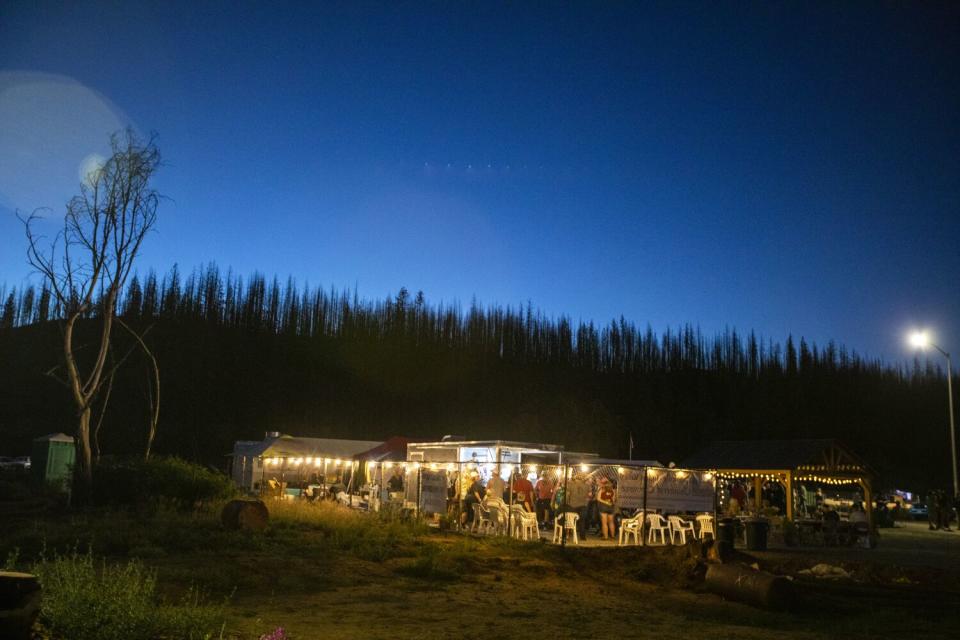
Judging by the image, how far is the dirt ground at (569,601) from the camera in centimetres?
716

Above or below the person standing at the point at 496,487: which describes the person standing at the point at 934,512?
below

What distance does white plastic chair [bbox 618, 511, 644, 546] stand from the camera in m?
14.5

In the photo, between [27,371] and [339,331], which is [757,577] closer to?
[339,331]

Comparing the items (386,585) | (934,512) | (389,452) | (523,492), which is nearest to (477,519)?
(523,492)

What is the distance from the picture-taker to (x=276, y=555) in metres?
10.7

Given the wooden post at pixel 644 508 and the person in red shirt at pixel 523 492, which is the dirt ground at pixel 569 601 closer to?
the wooden post at pixel 644 508

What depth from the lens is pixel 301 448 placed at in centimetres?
2459

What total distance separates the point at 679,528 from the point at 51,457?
17.1m

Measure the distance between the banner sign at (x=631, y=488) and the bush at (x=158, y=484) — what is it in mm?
7699

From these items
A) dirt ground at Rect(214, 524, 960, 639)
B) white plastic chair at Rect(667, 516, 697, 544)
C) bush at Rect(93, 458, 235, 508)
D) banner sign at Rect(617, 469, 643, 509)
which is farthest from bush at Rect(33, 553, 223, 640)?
white plastic chair at Rect(667, 516, 697, 544)

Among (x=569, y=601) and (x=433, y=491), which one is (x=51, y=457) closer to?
(x=433, y=491)

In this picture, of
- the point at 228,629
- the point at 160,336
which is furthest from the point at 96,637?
the point at 160,336

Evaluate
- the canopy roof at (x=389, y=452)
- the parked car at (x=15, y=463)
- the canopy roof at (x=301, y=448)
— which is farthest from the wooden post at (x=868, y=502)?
the parked car at (x=15, y=463)

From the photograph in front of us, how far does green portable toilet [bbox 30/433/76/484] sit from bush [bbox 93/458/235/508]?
7395mm
